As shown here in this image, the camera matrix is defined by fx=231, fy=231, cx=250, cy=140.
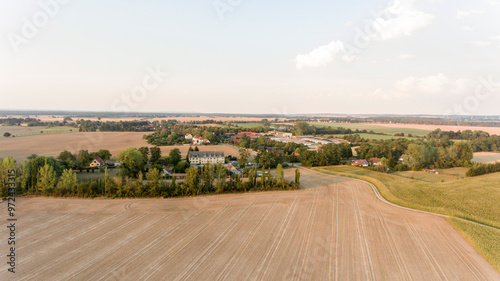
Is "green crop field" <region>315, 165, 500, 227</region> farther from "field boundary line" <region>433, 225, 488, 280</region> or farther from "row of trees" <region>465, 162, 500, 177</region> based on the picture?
"row of trees" <region>465, 162, 500, 177</region>

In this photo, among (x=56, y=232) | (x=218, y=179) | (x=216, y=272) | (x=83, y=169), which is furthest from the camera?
(x=83, y=169)

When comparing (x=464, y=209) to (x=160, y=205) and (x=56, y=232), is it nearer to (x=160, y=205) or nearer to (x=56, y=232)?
(x=160, y=205)

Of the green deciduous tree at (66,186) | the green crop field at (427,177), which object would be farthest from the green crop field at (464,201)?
the green deciduous tree at (66,186)

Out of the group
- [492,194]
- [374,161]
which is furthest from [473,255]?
[374,161]

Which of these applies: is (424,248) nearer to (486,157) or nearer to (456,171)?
(456,171)

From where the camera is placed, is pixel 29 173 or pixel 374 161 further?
pixel 374 161

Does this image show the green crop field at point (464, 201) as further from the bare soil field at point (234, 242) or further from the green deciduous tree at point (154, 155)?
the green deciduous tree at point (154, 155)

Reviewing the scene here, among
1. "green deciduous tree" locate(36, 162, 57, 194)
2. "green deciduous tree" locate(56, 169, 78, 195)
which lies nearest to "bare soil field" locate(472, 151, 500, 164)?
"green deciduous tree" locate(56, 169, 78, 195)
